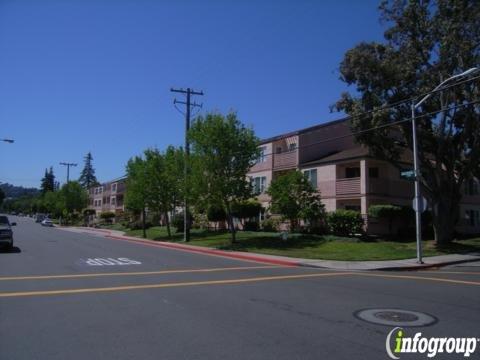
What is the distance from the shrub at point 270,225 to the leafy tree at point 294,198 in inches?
219

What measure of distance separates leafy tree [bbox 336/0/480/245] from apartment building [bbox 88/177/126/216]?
214 ft

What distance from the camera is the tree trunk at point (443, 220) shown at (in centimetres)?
2775

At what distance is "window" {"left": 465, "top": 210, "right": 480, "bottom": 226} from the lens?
41.9 meters

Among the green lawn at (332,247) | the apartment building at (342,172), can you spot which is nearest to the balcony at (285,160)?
the apartment building at (342,172)

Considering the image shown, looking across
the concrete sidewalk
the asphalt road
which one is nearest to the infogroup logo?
the asphalt road

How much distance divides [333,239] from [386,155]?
20.7 feet

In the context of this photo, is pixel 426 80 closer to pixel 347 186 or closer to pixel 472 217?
pixel 347 186

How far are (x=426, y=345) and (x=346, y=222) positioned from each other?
83.4ft

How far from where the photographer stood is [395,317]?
8.50 meters

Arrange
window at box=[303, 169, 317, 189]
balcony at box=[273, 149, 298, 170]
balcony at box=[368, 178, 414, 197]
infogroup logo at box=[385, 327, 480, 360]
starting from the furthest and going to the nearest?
balcony at box=[273, 149, 298, 170] < window at box=[303, 169, 317, 189] < balcony at box=[368, 178, 414, 197] < infogroup logo at box=[385, 327, 480, 360]

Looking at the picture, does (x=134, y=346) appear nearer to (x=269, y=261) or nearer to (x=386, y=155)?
(x=269, y=261)

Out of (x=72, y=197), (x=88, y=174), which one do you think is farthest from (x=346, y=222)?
(x=88, y=174)

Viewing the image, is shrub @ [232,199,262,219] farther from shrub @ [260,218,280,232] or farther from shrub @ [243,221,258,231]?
shrub @ [260,218,280,232]

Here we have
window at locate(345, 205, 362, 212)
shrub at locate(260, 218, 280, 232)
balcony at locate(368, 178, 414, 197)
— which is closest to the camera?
balcony at locate(368, 178, 414, 197)
